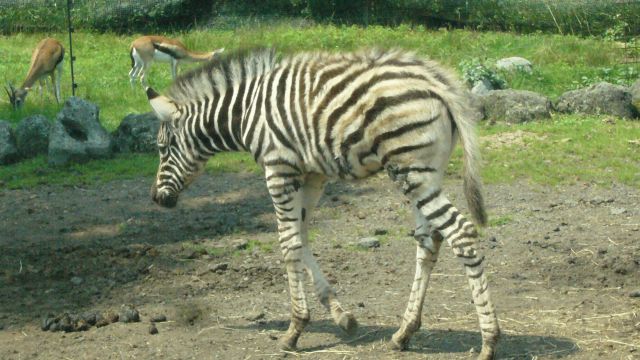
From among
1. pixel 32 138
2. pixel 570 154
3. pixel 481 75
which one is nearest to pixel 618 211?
pixel 570 154

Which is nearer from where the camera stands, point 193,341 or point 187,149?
point 193,341

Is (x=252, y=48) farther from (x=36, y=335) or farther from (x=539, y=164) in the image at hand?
(x=539, y=164)

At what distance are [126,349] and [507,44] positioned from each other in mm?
14919

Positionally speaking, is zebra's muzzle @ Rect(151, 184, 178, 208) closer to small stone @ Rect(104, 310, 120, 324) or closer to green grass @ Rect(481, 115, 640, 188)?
small stone @ Rect(104, 310, 120, 324)

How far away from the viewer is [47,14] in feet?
83.0

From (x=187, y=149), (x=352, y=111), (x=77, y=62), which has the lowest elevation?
(x=77, y=62)

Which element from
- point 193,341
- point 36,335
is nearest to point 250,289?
point 193,341

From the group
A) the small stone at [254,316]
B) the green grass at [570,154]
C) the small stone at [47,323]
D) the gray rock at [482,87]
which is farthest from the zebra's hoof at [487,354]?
the gray rock at [482,87]

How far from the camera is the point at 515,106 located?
46.7ft

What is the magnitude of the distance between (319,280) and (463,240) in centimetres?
150

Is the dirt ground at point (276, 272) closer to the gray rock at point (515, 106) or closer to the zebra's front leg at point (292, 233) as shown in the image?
the zebra's front leg at point (292, 233)

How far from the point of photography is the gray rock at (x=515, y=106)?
46.5 ft

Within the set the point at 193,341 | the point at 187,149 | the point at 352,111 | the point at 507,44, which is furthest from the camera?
the point at 507,44

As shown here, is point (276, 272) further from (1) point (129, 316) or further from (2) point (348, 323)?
(2) point (348, 323)
